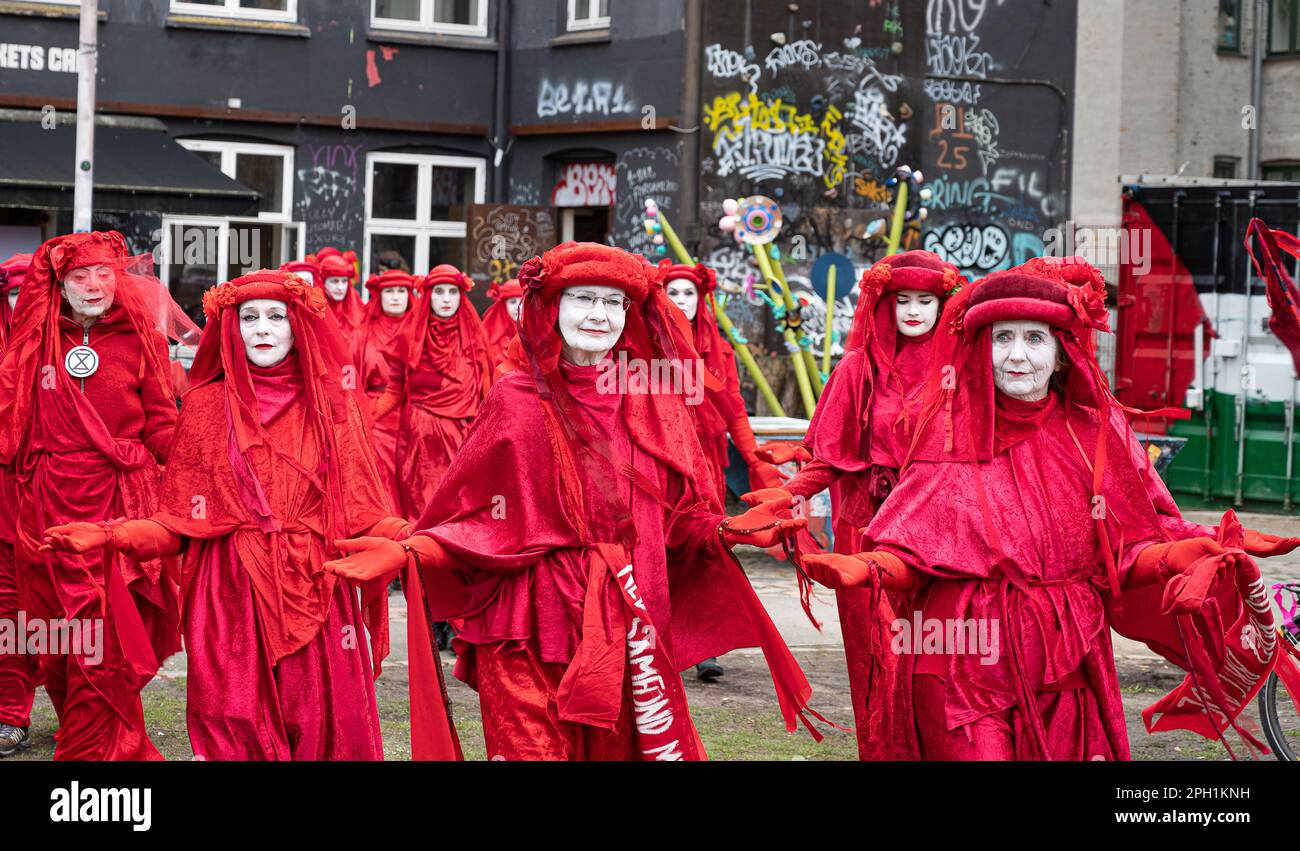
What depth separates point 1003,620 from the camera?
4.84 meters

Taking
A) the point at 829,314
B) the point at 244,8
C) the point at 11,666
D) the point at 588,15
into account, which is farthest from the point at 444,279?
the point at 244,8

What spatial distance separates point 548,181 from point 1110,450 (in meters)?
14.7

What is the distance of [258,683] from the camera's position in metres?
5.68

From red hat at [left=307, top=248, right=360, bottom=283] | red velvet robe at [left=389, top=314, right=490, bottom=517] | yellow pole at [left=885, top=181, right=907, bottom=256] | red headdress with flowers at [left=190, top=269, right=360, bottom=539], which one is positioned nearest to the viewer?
red headdress with flowers at [left=190, top=269, right=360, bottom=539]

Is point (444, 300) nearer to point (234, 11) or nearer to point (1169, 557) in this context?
point (1169, 557)

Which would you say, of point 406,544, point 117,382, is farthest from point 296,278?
point 117,382

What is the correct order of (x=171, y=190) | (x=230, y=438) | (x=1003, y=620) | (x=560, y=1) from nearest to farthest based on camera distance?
(x=1003, y=620), (x=230, y=438), (x=171, y=190), (x=560, y=1)

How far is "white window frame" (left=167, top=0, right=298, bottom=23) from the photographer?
18672mm

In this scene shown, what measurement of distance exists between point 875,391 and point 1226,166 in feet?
76.5

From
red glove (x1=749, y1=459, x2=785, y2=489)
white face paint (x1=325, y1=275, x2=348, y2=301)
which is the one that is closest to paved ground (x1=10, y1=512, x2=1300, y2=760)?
red glove (x1=749, y1=459, x2=785, y2=489)

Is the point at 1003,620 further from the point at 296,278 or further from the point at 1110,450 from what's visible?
the point at 296,278

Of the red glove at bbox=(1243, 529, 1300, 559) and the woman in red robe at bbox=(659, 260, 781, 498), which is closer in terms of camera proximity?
the red glove at bbox=(1243, 529, 1300, 559)

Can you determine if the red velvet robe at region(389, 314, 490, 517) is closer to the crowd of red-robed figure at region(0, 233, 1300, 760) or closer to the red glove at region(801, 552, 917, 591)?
the crowd of red-robed figure at region(0, 233, 1300, 760)

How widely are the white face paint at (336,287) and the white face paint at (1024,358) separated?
903 cm
